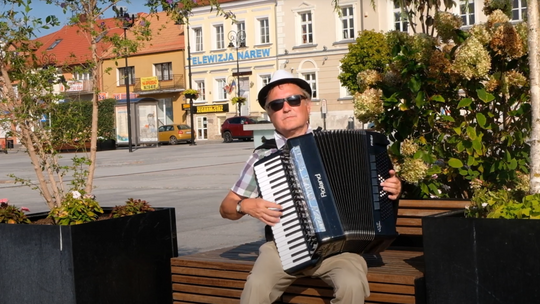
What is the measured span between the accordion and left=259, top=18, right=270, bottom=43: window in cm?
4885

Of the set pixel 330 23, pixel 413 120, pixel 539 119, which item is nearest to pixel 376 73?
pixel 413 120

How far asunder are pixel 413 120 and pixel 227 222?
215 inches

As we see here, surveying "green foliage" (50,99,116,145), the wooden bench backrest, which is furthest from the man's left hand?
"green foliage" (50,99,116,145)

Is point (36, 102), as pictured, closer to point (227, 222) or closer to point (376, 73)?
point (376, 73)

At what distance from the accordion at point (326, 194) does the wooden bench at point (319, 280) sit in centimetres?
21

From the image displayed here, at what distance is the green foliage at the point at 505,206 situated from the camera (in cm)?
357

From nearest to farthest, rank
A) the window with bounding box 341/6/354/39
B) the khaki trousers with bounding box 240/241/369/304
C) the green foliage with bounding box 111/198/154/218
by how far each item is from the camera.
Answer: the khaki trousers with bounding box 240/241/369/304 → the green foliage with bounding box 111/198/154/218 → the window with bounding box 341/6/354/39

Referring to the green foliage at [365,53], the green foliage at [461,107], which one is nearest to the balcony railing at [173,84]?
the green foliage at [365,53]

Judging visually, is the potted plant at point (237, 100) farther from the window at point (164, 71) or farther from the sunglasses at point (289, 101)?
the sunglasses at point (289, 101)

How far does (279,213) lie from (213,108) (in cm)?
5067

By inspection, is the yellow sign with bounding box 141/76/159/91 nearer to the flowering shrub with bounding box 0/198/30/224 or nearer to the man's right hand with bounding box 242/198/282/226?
the flowering shrub with bounding box 0/198/30/224

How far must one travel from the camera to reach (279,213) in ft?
12.8

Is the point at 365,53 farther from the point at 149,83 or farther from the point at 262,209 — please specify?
the point at 262,209

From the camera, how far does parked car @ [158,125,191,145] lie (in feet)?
157
